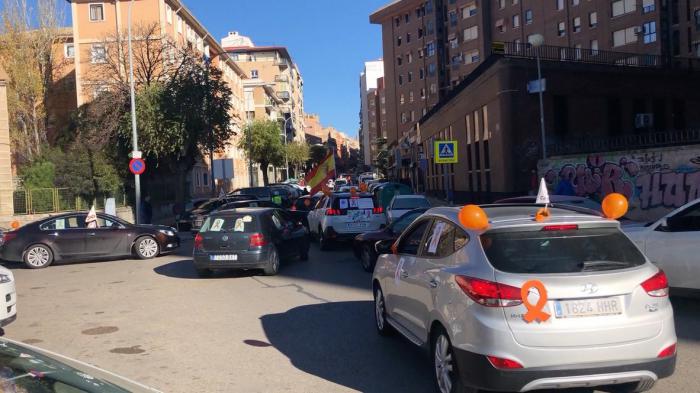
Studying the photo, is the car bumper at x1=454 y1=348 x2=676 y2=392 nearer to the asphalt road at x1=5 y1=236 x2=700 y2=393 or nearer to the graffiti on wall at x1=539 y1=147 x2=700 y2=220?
the asphalt road at x1=5 y1=236 x2=700 y2=393

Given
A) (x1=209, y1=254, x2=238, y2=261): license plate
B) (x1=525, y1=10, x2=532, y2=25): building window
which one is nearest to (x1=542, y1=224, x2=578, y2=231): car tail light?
(x1=209, y1=254, x2=238, y2=261): license plate

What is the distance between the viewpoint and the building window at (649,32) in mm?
46062

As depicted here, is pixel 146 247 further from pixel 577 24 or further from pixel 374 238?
pixel 577 24

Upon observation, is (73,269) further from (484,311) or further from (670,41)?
(670,41)

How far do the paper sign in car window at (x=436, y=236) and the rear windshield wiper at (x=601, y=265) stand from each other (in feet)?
4.45

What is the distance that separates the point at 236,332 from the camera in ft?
26.2

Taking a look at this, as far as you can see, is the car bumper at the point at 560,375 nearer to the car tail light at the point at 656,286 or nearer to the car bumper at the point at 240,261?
the car tail light at the point at 656,286

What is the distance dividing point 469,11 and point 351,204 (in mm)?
55713

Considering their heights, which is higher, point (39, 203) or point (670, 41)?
point (670, 41)

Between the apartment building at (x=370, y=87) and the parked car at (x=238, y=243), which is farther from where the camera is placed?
the apartment building at (x=370, y=87)

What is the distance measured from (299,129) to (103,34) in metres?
89.3

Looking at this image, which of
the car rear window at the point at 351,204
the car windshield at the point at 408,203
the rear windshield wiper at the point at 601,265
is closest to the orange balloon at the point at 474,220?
the rear windshield wiper at the point at 601,265

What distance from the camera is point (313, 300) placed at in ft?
33.0

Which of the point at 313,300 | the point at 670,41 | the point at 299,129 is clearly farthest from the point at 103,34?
the point at 299,129
